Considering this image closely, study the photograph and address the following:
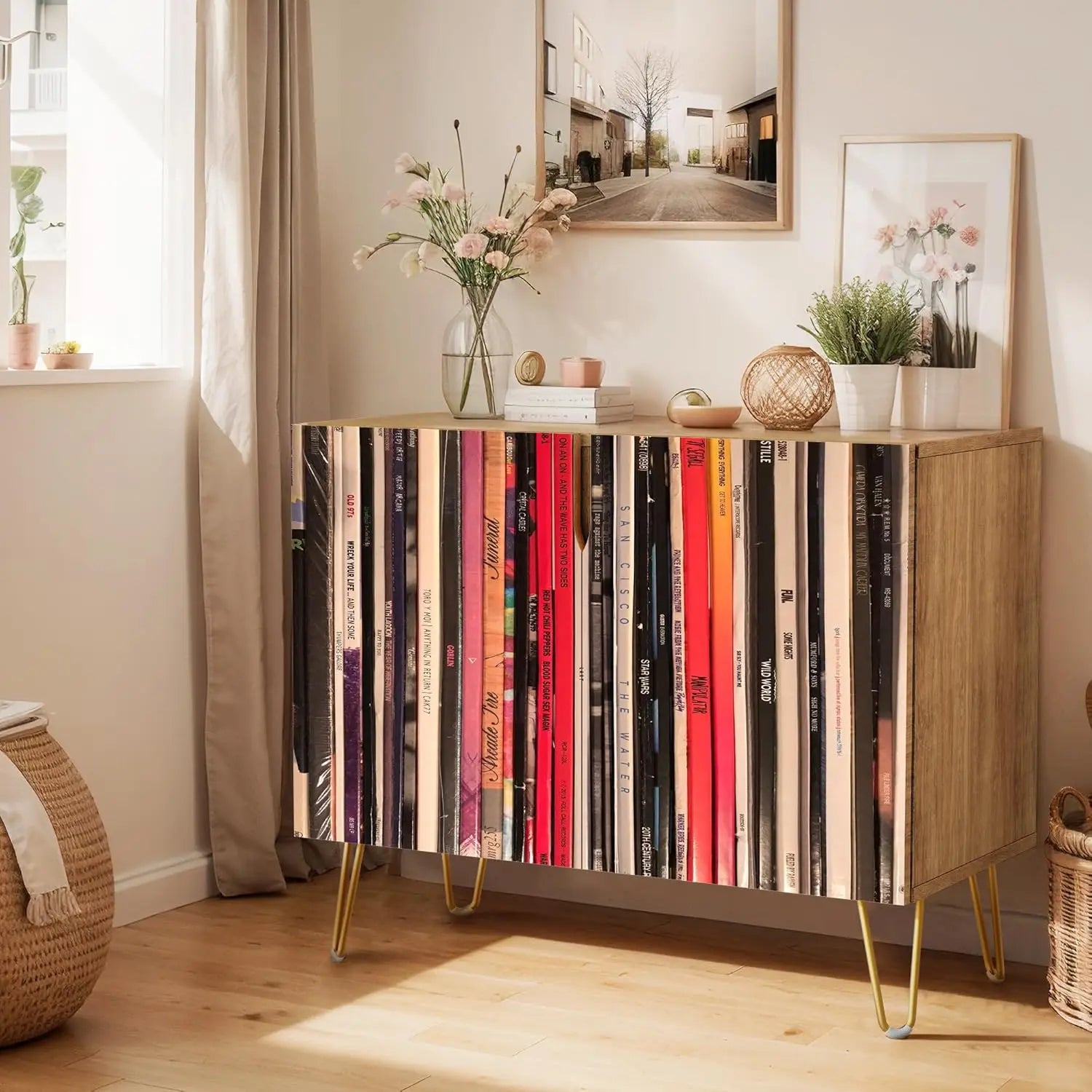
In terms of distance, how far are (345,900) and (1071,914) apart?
129 cm

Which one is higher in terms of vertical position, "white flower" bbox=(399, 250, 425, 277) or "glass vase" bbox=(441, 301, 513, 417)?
"white flower" bbox=(399, 250, 425, 277)

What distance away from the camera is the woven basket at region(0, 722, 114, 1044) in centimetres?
250

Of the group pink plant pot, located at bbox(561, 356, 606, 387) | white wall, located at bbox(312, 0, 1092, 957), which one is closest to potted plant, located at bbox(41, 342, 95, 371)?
white wall, located at bbox(312, 0, 1092, 957)

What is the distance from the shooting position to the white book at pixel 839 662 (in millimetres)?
2633

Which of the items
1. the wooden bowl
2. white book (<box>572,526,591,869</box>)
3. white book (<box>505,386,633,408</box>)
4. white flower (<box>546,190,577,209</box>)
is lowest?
white book (<box>572,526,591,869</box>)

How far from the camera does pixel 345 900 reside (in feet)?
10.1

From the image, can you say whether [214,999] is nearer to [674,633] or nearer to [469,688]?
[469,688]

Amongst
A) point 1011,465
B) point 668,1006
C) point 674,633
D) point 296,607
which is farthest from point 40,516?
point 1011,465

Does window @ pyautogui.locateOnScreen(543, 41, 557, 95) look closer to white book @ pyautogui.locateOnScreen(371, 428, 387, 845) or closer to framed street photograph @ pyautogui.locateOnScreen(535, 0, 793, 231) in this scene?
framed street photograph @ pyautogui.locateOnScreen(535, 0, 793, 231)

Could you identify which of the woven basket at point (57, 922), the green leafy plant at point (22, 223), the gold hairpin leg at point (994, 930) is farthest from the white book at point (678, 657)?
the green leafy plant at point (22, 223)

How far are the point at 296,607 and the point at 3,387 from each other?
652 millimetres

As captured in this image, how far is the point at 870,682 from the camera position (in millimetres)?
2639

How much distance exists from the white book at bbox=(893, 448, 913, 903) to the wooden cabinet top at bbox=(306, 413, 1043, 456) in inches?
3.2

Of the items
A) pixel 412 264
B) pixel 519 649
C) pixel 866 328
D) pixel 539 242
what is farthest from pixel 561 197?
pixel 519 649
